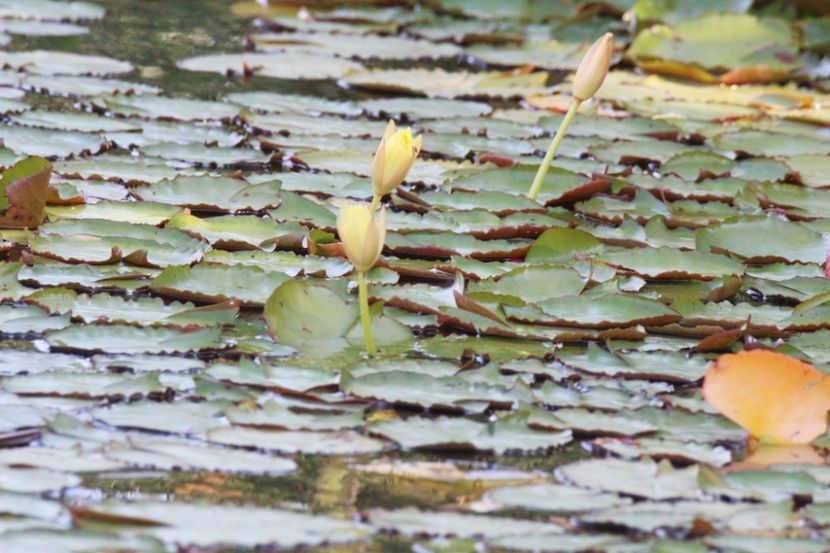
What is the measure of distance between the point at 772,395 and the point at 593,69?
0.81 metres

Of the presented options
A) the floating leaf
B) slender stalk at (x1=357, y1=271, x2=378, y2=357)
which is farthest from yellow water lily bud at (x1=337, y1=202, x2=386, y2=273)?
the floating leaf

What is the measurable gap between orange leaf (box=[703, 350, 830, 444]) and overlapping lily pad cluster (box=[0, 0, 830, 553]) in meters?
0.03

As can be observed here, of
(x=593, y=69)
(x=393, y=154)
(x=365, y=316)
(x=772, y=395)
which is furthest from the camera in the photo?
(x=593, y=69)

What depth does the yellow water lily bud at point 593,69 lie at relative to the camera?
216cm

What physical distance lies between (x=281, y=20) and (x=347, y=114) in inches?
48.4

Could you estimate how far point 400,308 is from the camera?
6.13 ft

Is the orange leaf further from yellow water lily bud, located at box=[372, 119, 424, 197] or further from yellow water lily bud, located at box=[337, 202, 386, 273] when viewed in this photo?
yellow water lily bud, located at box=[372, 119, 424, 197]

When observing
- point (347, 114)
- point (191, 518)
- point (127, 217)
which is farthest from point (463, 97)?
point (191, 518)

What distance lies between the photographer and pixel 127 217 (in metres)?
2.16

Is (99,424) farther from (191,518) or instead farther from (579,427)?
(579,427)

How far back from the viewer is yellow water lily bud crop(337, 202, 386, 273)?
161 cm

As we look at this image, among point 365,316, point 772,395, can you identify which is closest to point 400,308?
point 365,316

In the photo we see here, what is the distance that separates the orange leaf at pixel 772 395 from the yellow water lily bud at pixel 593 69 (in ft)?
2.53

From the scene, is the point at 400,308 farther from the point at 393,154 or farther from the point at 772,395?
the point at 772,395
